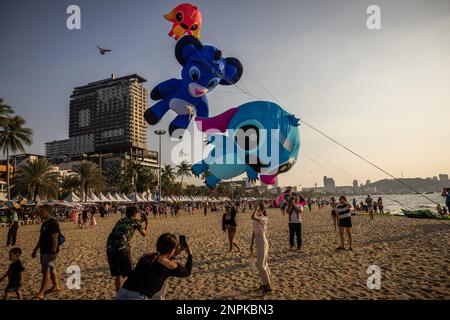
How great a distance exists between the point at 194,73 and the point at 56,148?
696 ft

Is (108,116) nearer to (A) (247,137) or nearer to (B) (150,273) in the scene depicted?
(A) (247,137)

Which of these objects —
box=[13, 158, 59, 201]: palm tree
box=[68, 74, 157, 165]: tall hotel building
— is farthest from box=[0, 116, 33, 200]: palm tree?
box=[68, 74, 157, 165]: tall hotel building

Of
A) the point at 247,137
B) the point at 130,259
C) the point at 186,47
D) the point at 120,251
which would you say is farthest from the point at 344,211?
the point at 186,47

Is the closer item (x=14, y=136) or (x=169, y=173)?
(x=14, y=136)

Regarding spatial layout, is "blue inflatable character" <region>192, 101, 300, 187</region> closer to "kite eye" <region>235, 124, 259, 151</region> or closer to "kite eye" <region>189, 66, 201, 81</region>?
"kite eye" <region>235, 124, 259, 151</region>

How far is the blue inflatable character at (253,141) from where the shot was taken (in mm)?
13758

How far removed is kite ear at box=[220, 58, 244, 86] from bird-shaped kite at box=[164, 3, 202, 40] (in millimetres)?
2368

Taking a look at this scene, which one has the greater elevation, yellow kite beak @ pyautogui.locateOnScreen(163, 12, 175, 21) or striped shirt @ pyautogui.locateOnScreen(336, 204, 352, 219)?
yellow kite beak @ pyautogui.locateOnScreen(163, 12, 175, 21)

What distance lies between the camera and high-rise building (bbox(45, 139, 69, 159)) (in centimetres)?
18988

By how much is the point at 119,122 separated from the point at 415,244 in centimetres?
15703

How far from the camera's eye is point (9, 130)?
135ft

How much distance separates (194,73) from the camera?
13805 mm
